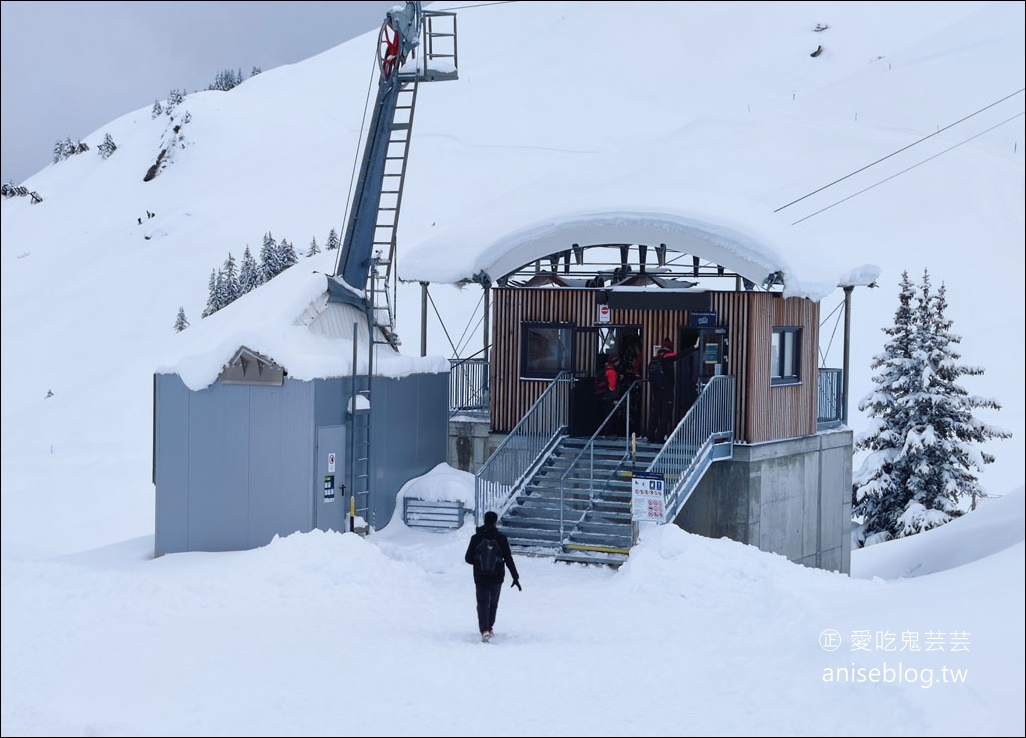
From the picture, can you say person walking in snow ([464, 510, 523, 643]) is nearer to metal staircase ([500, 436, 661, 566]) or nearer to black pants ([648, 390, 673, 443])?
metal staircase ([500, 436, 661, 566])

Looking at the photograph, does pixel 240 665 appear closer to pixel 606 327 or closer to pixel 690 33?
pixel 606 327

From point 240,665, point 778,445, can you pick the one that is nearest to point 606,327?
point 778,445

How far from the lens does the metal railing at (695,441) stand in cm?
2109

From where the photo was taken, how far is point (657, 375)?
2298cm

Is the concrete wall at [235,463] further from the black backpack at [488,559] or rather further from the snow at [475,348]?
the black backpack at [488,559]

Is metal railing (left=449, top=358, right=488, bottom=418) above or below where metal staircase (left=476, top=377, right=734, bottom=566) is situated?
above

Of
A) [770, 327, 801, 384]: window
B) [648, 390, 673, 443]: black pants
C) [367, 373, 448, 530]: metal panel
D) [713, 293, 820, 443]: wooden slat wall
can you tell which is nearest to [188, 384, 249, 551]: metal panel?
[367, 373, 448, 530]: metal panel

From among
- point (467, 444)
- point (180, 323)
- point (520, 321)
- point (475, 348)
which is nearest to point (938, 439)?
point (520, 321)

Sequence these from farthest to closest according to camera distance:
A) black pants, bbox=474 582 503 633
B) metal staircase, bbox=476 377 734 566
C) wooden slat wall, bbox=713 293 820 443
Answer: wooden slat wall, bbox=713 293 820 443 < metal staircase, bbox=476 377 734 566 < black pants, bbox=474 582 503 633

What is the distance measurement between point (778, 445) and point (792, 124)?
2522 inches

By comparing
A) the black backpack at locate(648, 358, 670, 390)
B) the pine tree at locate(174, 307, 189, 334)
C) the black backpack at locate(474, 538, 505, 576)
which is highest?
the pine tree at locate(174, 307, 189, 334)

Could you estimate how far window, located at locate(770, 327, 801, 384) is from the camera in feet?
80.8

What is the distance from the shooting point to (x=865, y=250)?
206 feet

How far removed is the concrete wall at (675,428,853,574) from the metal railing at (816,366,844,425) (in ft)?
2.39
